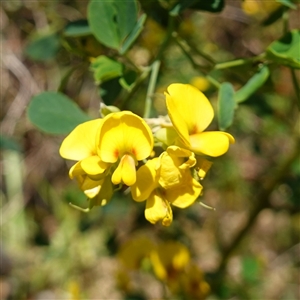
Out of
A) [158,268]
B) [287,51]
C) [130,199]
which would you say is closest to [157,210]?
[287,51]

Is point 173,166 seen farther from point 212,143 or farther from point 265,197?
point 265,197

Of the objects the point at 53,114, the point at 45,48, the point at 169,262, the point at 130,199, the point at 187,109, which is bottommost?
the point at 130,199

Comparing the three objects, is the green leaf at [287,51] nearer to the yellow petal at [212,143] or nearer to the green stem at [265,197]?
the yellow petal at [212,143]

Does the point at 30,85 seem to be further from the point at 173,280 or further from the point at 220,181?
the point at 173,280

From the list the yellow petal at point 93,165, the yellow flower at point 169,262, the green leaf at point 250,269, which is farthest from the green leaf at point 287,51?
the green leaf at point 250,269

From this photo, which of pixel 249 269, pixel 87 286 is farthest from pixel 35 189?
pixel 249 269

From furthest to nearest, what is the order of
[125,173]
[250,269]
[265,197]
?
[250,269] < [265,197] < [125,173]
